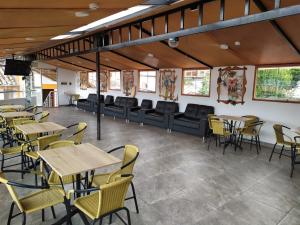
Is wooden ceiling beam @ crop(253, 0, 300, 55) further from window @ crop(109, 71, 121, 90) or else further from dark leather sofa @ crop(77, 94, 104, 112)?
dark leather sofa @ crop(77, 94, 104, 112)

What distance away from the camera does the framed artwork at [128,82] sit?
35.0 feet

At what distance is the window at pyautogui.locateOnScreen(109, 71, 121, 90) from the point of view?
1156 centimetres

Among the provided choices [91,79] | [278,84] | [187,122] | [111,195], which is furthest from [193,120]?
[91,79]

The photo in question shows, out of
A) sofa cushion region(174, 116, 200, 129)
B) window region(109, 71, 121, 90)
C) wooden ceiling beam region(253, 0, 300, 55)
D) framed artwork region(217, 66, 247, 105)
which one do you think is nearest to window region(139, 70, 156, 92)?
window region(109, 71, 121, 90)

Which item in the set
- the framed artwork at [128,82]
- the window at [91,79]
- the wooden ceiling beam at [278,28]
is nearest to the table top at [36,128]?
the wooden ceiling beam at [278,28]

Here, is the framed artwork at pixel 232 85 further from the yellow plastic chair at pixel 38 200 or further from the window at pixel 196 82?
the yellow plastic chair at pixel 38 200

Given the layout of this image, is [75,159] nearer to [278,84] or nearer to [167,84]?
[278,84]

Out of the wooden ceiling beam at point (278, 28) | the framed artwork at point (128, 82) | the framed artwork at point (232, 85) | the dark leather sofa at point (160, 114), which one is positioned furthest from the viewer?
the framed artwork at point (128, 82)

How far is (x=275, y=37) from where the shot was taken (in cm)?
457

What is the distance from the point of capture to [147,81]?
32.7ft

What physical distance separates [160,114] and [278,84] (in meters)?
4.03

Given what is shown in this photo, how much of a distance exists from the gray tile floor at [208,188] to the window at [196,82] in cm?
251

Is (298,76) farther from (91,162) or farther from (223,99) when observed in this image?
(91,162)

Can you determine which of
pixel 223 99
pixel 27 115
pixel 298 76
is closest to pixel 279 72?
pixel 298 76
